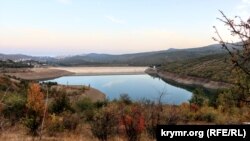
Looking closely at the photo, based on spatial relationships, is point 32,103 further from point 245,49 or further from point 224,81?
point 224,81

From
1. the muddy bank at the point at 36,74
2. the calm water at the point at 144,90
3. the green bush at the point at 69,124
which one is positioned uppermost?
the green bush at the point at 69,124

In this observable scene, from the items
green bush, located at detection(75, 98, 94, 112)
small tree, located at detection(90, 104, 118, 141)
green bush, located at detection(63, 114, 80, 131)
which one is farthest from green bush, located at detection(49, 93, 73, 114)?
small tree, located at detection(90, 104, 118, 141)

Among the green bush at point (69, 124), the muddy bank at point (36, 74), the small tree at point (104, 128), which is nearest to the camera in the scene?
the small tree at point (104, 128)

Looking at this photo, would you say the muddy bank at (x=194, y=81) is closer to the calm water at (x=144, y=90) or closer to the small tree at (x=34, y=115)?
the calm water at (x=144, y=90)

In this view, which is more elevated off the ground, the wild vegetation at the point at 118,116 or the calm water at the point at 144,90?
the wild vegetation at the point at 118,116

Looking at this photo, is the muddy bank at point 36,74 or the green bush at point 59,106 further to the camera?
the muddy bank at point 36,74

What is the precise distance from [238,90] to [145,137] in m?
11.3

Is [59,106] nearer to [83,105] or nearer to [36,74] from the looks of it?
[83,105]

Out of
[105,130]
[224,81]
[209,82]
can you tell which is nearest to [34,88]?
[105,130]

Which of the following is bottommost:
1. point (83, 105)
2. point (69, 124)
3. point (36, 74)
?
point (36, 74)

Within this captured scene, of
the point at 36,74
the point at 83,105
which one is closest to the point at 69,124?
the point at 83,105

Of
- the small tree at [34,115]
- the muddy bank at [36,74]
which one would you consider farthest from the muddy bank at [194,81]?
the small tree at [34,115]

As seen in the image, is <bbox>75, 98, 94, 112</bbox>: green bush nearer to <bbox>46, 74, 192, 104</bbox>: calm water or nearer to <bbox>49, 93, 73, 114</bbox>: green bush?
<bbox>49, 93, 73, 114</bbox>: green bush

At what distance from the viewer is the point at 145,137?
16.6 meters
